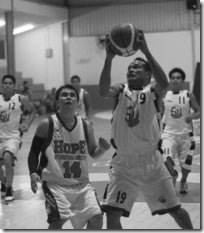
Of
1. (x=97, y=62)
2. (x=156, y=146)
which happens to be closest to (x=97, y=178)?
(x=156, y=146)

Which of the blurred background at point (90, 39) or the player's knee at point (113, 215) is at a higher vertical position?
the blurred background at point (90, 39)

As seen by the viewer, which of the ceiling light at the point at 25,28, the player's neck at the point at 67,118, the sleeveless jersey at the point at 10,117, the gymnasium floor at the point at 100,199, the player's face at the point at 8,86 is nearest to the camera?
the player's neck at the point at 67,118

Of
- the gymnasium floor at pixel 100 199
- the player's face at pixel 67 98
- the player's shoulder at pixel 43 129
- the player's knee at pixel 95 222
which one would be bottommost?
the gymnasium floor at pixel 100 199

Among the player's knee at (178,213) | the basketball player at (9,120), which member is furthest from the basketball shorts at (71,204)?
the basketball player at (9,120)

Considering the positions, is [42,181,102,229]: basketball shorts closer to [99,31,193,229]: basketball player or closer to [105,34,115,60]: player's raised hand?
[99,31,193,229]: basketball player

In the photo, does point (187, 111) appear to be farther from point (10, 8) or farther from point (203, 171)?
point (10, 8)

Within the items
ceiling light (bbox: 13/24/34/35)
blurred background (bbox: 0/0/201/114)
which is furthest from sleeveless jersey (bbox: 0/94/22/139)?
ceiling light (bbox: 13/24/34/35)

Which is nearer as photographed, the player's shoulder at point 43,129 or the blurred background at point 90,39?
the player's shoulder at point 43,129

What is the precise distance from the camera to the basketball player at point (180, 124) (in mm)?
6367

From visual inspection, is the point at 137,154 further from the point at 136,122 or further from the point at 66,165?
the point at 66,165

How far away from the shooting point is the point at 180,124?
6.49 meters

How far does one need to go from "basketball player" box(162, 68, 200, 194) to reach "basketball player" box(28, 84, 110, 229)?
8.05ft

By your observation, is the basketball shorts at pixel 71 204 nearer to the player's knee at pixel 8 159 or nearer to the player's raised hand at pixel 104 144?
the player's raised hand at pixel 104 144

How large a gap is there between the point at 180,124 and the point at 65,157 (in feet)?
9.41
